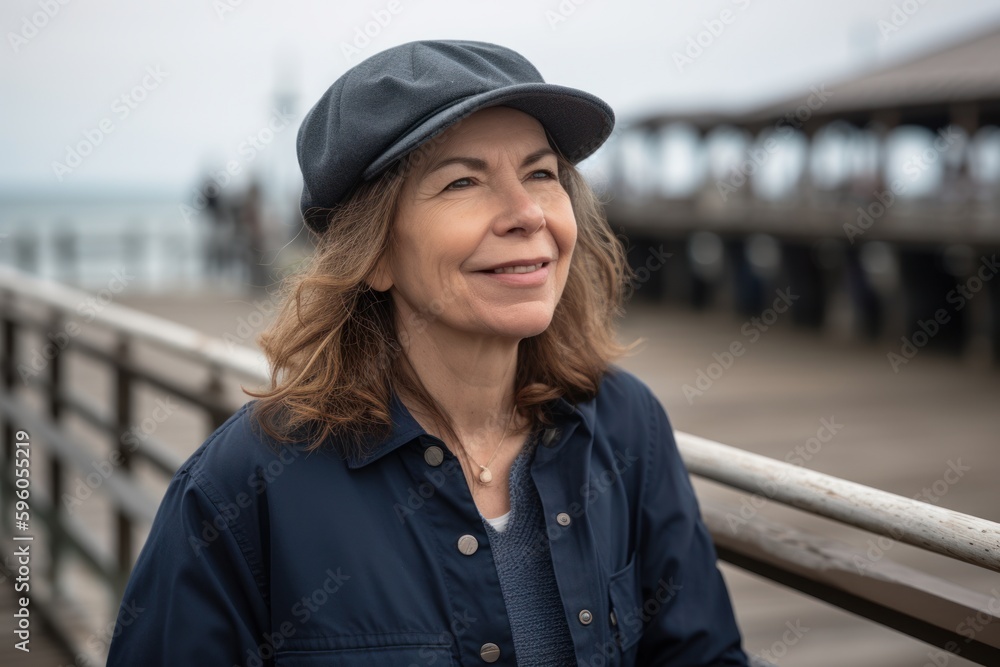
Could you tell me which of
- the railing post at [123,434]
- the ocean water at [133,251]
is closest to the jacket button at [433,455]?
the railing post at [123,434]

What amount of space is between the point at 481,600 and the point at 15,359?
4107 mm

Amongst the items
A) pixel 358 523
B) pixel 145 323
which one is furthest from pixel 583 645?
pixel 145 323

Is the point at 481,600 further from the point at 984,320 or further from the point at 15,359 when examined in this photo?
the point at 984,320

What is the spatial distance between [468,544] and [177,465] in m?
1.52

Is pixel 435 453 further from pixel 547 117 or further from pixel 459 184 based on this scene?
pixel 547 117

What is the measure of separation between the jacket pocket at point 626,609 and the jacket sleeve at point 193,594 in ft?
1.77

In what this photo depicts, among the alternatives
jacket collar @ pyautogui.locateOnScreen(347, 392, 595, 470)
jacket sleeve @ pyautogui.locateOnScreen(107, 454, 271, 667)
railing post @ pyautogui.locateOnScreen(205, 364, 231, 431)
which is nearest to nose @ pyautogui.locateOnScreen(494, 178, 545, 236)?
jacket collar @ pyautogui.locateOnScreen(347, 392, 595, 470)

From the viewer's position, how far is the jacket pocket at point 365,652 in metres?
1.49

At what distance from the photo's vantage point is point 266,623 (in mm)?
1538

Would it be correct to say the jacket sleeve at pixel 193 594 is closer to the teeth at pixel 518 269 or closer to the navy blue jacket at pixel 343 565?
the navy blue jacket at pixel 343 565

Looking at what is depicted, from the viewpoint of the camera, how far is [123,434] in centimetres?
343

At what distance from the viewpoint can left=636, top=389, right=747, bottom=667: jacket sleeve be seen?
1.73m

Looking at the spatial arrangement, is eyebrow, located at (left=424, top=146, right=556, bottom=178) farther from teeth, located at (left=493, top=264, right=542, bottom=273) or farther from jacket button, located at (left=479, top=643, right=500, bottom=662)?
jacket button, located at (left=479, top=643, right=500, bottom=662)

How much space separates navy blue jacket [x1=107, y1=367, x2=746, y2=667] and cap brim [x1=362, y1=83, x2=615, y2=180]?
412 mm
